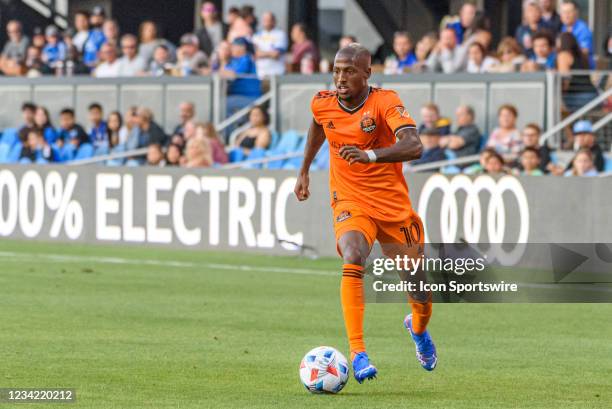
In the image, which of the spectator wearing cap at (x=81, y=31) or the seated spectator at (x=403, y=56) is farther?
the spectator wearing cap at (x=81, y=31)

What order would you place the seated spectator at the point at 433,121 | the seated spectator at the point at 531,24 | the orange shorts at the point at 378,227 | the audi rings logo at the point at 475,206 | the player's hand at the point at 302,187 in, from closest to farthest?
the orange shorts at the point at 378,227 → the player's hand at the point at 302,187 → the audi rings logo at the point at 475,206 → the seated spectator at the point at 433,121 → the seated spectator at the point at 531,24

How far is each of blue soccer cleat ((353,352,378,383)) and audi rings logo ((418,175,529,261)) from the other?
9.14 metres

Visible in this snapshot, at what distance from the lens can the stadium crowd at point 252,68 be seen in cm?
1947

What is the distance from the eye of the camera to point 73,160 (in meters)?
24.5

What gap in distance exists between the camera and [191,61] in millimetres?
24891

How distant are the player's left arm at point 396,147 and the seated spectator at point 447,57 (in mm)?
12102

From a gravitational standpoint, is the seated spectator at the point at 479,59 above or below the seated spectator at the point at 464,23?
below

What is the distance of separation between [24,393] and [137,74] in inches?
688

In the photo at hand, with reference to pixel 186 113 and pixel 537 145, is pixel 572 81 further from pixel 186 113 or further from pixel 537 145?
pixel 186 113

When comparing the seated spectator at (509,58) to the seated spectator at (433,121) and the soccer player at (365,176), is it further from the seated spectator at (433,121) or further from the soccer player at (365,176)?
the soccer player at (365,176)

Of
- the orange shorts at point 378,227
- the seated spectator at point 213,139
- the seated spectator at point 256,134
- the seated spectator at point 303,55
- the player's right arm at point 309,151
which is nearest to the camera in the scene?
the orange shorts at point 378,227

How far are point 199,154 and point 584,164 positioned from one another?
230 inches

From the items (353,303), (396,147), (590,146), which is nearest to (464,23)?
(590,146)

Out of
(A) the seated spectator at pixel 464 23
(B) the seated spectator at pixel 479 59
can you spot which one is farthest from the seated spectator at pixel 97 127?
(B) the seated spectator at pixel 479 59
